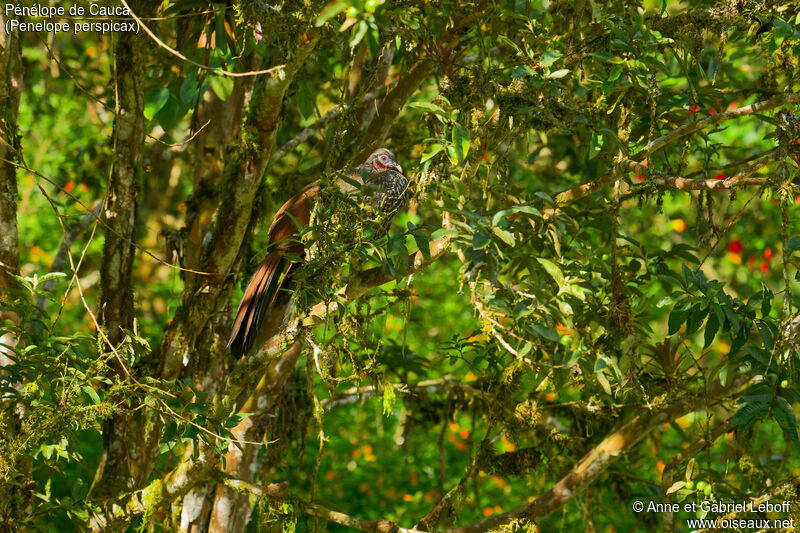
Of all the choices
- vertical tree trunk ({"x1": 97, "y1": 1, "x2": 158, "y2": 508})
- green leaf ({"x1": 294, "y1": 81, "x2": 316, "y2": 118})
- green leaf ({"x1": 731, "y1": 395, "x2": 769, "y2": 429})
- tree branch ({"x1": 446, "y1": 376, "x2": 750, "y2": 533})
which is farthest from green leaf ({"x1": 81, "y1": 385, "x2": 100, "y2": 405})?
green leaf ({"x1": 731, "y1": 395, "x2": 769, "y2": 429})

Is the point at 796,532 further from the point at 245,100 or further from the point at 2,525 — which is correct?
the point at 245,100

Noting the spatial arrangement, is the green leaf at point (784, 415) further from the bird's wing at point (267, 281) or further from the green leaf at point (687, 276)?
the bird's wing at point (267, 281)

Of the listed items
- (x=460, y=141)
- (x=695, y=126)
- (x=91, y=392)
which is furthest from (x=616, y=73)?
(x=91, y=392)

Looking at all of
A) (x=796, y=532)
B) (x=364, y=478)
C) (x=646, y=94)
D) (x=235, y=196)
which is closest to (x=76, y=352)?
(x=235, y=196)

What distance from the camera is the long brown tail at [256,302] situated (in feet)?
10.1

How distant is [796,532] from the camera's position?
2420mm

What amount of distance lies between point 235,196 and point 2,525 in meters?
1.51

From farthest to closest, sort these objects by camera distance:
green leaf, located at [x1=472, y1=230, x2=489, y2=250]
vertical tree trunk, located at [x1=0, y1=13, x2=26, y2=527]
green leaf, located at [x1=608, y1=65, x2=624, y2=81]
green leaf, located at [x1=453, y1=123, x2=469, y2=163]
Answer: vertical tree trunk, located at [x1=0, y1=13, x2=26, y2=527], green leaf, located at [x1=608, y1=65, x2=624, y2=81], green leaf, located at [x1=453, y1=123, x2=469, y2=163], green leaf, located at [x1=472, y1=230, x2=489, y2=250]

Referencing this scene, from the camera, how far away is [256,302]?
316 centimetres

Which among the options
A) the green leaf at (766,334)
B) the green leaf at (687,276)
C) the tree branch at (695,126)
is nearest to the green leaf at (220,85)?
the tree branch at (695,126)

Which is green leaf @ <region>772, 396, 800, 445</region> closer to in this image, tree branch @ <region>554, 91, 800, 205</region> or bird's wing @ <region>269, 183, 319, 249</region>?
tree branch @ <region>554, 91, 800, 205</region>

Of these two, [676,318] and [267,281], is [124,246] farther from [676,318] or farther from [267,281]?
[676,318]

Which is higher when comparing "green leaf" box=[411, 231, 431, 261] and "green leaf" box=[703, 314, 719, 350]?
"green leaf" box=[411, 231, 431, 261]

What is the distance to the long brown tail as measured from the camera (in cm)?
308
